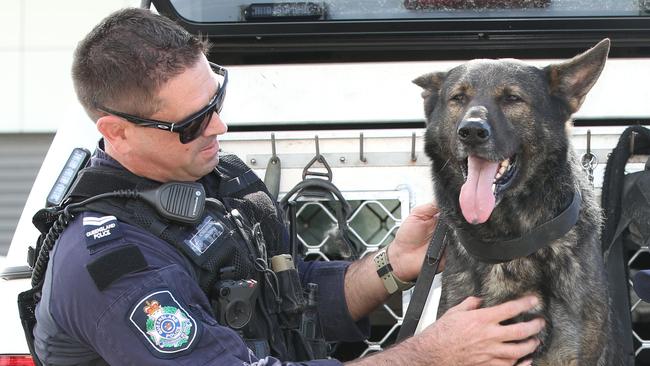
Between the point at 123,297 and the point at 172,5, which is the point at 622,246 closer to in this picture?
the point at 123,297

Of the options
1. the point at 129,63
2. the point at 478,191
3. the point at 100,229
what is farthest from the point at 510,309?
the point at 129,63

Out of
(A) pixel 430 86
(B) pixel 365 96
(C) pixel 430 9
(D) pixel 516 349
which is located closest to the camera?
(D) pixel 516 349

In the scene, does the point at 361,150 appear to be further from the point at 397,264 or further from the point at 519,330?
the point at 519,330

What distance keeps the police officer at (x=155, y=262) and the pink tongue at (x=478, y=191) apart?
0.23 m

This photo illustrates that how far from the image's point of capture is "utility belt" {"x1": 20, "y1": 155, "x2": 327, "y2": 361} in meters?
2.32

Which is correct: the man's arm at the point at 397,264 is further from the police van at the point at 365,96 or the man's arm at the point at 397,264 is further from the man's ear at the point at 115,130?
the man's ear at the point at 115,130

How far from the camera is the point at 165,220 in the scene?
236cm

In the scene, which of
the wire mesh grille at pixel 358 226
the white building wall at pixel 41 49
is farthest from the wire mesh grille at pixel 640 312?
the white building wall at pixel 41 49

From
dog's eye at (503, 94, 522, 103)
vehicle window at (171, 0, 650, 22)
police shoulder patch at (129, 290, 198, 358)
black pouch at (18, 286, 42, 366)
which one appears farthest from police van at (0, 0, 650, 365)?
police shoulder patch at (129, 290, 198, 358)

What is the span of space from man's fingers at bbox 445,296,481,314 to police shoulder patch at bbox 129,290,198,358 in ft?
2.16

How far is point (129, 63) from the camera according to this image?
7.70 ft

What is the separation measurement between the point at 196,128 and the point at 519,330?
92 centimetres

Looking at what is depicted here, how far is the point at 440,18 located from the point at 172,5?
85cm

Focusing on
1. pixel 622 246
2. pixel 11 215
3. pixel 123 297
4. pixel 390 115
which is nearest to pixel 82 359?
pixel 123 297
